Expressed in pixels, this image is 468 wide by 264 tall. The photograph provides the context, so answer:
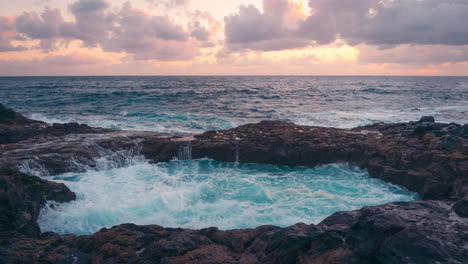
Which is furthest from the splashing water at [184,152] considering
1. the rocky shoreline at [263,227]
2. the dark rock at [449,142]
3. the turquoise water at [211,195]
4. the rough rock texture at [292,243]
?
the dark rock at [449,142]

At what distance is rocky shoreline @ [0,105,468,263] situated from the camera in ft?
12.4

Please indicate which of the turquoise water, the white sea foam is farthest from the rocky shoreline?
the white sea foam

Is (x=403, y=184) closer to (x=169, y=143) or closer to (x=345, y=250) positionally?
(x=345, y=250)

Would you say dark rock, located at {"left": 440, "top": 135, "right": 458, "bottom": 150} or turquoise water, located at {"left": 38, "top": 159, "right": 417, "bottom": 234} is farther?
dark rock, located at {"left": 440, "top": 135, "right": 458, "bottom": 150}

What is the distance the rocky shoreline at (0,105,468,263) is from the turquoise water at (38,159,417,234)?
0.40 metres

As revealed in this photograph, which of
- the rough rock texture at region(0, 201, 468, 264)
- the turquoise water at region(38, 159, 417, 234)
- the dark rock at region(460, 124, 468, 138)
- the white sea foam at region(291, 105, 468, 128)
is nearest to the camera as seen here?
the rough rock texture at region(0, 201, 468, 264)

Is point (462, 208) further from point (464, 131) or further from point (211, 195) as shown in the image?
point (464, 131)

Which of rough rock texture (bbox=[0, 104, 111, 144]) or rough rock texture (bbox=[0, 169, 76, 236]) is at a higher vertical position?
rough rock texture (bbox=[0, 104, 111, 144])

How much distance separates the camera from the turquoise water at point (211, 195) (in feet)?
21.5

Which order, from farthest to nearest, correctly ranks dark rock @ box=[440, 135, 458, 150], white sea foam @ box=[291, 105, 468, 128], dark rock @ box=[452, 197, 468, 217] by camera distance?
white sea foam @ box=[291, 105, 468, 128] → dark rock @ box=[440, 135, 458, 150] → dark rock @ box=[452, 197, 468, 217]

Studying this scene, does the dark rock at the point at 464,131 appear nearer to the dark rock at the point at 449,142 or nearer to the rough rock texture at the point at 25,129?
the dark rock at the point at 449,142

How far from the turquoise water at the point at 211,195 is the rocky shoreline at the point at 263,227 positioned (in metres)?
0.40

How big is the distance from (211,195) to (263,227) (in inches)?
133

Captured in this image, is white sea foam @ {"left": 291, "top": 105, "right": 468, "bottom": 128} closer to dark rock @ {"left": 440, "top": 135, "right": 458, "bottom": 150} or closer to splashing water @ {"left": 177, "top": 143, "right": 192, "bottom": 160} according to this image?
dark rock @ {"left": 440, "top": 135, "right": 458, "bottom": 150}
